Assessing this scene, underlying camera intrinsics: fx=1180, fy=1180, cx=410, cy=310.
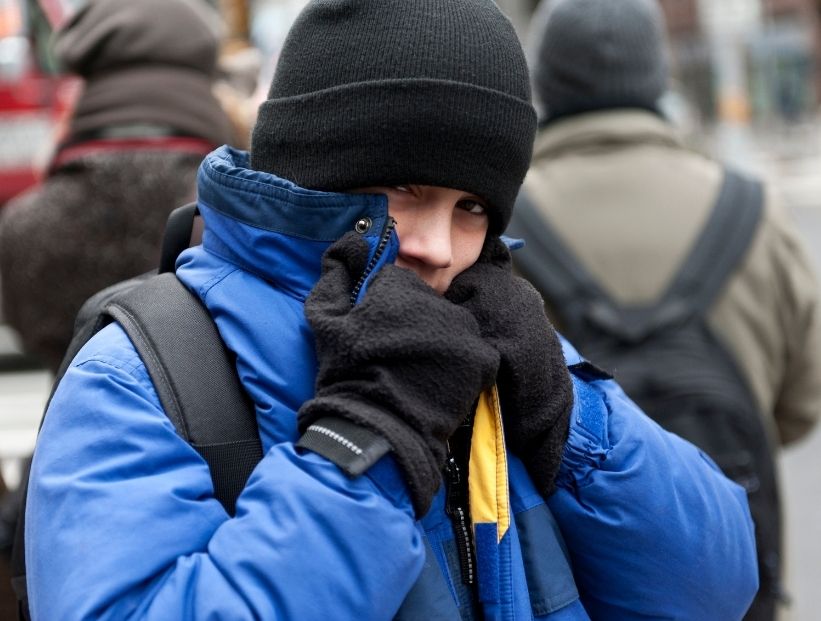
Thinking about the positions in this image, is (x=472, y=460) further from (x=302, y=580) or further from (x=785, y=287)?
(x=785, y=287)

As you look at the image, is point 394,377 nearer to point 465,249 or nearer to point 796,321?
point 465,249

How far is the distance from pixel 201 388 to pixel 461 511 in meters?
0.38

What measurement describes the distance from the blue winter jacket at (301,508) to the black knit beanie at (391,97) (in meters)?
0.07

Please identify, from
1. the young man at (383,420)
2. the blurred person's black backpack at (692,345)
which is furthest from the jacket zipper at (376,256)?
the blurred person's black backpack at (692,345)

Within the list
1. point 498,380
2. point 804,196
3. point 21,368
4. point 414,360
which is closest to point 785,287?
point 498,380

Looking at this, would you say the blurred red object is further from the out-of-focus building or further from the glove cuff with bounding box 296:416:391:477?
the out-of-focus building

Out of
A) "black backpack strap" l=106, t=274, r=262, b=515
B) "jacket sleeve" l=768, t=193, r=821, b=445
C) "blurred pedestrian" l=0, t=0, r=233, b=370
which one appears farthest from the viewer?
"jacket sleeve" l=768, t=193, r=821, b=445

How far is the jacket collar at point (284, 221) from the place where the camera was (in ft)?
5.01

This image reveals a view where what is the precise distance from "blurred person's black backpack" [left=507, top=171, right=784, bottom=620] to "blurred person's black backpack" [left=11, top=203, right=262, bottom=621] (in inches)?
59.5

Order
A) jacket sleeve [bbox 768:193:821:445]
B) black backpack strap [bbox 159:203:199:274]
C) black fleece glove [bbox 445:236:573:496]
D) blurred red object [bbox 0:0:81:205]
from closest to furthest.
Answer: black fleece glove [bbox 445:236:573:496]
black backpack strap [bbox 159:203:199:274]
jacket sleeve [bbox 768:193:821:445]
blurred red object [bbox 0:0:81:205]

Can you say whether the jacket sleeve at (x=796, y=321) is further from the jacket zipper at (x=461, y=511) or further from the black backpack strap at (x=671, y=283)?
the jacket zipper at (x=461, y=511)

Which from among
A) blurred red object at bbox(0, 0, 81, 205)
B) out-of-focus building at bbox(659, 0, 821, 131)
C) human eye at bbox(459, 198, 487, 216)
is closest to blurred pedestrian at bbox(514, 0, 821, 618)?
human eye at bbox(459, 198, 487, 216)

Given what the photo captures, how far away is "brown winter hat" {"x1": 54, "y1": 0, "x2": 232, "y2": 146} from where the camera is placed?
3023 millimetres

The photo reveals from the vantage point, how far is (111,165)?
290 centimetres
